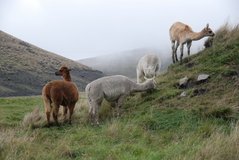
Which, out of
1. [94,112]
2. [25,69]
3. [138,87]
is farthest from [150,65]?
[25,69]

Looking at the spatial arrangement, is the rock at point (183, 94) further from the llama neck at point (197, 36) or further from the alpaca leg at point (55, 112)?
the llama neck at point (197, 36)

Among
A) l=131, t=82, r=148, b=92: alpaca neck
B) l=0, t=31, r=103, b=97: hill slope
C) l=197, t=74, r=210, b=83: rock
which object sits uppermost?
l=197, t=74, r=210, b=83: rock

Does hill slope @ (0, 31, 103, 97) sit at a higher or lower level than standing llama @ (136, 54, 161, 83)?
lower

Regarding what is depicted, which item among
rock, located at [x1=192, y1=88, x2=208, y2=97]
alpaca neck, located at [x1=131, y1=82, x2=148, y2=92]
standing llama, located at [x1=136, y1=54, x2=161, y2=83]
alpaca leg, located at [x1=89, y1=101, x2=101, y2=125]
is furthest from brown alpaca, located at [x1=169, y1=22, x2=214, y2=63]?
alpaca leg, located at [x1=89, y1=101, x2=101, y2=125]

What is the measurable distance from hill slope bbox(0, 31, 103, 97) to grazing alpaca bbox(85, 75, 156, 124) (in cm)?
3162

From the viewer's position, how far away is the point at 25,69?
199ft

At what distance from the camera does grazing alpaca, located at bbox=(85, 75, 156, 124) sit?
41.1ft

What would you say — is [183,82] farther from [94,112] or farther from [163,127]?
[163,127]

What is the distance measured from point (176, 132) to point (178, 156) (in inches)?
80.1

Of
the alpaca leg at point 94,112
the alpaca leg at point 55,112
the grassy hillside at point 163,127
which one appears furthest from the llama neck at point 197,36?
the alpaca leg at point 55,112

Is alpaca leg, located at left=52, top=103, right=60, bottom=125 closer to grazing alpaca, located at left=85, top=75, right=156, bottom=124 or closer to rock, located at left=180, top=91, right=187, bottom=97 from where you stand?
grazing alpaca, located at left=85, top=75, right=156, bottom=124

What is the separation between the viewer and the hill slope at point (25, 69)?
49991 millimetres

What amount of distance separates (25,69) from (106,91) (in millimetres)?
49472

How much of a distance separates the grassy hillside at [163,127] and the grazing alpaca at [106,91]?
1.26ft
